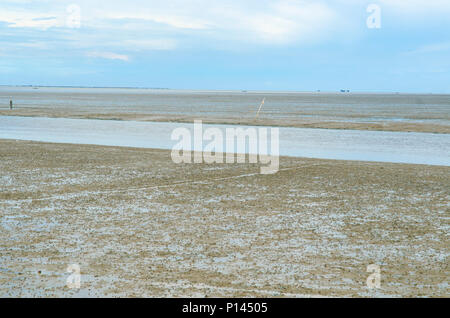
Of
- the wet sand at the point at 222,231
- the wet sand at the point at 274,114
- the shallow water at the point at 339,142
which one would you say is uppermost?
the wet sand at the point at 274,114

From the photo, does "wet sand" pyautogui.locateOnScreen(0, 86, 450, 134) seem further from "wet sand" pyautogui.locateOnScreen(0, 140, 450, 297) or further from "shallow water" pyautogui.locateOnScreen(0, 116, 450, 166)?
"wet sand" pyautogui.locateOnScreen(0, 140, 450, 297)

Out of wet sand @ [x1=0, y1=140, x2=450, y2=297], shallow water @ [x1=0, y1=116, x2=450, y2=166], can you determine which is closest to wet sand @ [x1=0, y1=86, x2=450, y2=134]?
shallow water @ [x1=0, y1=116, x2=450, y2=166]

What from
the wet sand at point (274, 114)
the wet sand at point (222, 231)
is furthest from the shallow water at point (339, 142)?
the wet sand at point (274, 114)

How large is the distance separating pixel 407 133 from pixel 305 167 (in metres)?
21.9

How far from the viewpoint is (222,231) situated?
1062 cm

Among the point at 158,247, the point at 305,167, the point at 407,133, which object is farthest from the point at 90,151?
the point at 407,133

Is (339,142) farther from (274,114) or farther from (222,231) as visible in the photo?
(274,114)

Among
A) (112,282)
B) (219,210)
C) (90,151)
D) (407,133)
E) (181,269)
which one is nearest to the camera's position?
(112,282)

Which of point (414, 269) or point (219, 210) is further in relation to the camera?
point (219, 210)

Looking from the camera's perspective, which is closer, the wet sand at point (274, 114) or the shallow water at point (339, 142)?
the shallow water at point (339, 142)

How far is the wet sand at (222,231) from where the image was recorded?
7512 mm

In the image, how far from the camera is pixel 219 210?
12609mm

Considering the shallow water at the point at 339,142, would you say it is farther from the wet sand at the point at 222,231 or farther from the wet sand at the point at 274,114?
the wet sand at the point at 274,114
